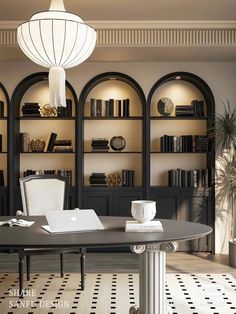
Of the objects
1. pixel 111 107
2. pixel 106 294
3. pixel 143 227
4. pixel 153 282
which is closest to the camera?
pixel 143 227

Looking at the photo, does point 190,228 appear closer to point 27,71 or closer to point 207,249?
point 207,249

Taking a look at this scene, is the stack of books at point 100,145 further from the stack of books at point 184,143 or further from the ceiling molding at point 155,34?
the ceiling molding at point 155,34

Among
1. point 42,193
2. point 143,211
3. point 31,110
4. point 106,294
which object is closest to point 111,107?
point 31,110

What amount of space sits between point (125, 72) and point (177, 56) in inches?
27.8

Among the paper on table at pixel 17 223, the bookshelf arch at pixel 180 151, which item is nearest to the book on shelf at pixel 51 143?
the bookshelf arch at pixel 180 151

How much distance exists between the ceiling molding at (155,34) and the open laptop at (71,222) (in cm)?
284

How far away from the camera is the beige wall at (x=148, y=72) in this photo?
5887mm

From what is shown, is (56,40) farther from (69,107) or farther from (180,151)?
(180,151)

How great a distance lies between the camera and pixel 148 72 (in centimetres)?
593

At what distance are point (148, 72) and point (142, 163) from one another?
1.18 m

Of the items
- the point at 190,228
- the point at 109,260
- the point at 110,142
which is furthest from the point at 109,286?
the point at 110,142

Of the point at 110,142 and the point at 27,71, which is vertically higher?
the point at 27,71

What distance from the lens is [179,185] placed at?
19.2ft

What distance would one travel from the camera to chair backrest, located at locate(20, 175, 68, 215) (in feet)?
14.0
